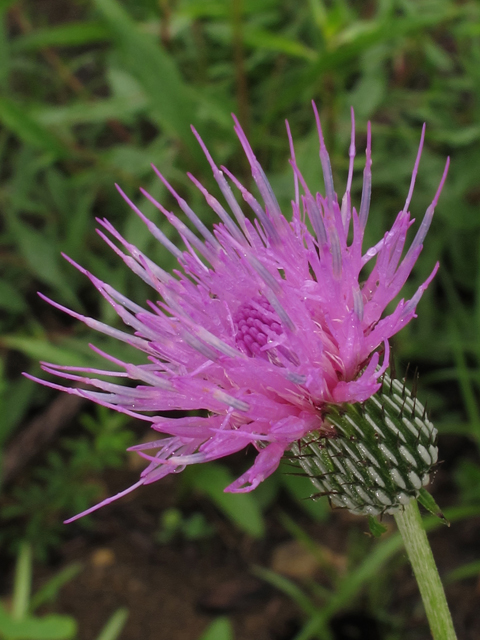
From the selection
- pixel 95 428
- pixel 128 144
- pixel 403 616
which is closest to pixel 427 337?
pixel 403 616

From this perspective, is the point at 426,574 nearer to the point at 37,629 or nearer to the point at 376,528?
the point at 376,528

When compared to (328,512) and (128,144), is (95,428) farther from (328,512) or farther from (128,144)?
(128,144)

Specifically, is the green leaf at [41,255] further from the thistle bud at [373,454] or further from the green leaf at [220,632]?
the thistle bud at [373,454]

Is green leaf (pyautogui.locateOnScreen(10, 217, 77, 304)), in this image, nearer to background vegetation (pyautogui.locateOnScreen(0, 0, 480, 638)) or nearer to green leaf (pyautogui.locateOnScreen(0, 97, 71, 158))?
background vegetation (pyautogui.locateOnScreen(0, 0, 480, 638))

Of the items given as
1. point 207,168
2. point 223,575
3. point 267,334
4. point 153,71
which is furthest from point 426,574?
point 223,575

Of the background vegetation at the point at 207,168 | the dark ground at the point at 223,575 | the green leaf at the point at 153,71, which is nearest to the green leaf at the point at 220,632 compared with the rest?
the background vegetation at the point at 207,168

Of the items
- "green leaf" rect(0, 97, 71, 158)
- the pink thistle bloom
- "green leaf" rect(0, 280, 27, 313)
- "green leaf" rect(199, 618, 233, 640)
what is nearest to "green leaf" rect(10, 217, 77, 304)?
"green leaf" rect(0, 280, 27, 313)

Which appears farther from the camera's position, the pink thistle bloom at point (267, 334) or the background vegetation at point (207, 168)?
the background vegetation at point (207, 168)
